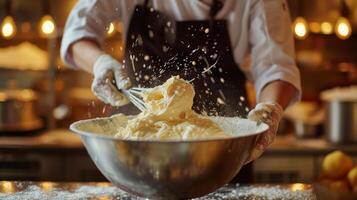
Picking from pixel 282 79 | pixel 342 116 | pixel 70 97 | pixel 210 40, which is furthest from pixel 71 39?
pixel 70 97

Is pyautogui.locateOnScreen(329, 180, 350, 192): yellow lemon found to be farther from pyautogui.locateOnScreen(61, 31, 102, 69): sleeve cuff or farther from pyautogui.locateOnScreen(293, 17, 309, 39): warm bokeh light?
pyautogui.locateOnScreen(293, 17, 309, 39): warm bokeh light

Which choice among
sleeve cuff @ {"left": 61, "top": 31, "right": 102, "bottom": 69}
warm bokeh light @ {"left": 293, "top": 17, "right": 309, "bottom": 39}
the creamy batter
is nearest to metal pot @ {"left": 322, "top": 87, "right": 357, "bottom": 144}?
warm bokeh light @ {"left": 293, "top": 17, "right": 309, "bottom": 39}

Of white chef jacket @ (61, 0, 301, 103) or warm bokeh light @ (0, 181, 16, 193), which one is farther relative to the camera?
white chef jacket @ (61, 0, 301, 103)

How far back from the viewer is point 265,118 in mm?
1268

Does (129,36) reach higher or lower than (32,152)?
higher

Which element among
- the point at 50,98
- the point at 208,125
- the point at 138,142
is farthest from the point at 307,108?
the point at 138,142

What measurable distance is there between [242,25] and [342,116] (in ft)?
4.85

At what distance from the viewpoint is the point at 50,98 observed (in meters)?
3.80

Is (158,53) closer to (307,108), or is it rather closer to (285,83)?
(285,83)

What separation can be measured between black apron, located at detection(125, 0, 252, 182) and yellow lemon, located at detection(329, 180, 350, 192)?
0.36 meters

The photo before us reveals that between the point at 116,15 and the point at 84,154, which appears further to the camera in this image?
the point at 84,154

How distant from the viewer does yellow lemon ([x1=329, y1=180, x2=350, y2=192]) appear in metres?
1.70

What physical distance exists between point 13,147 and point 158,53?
173 centimetres

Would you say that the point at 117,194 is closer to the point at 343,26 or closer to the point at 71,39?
the point at 71,39
